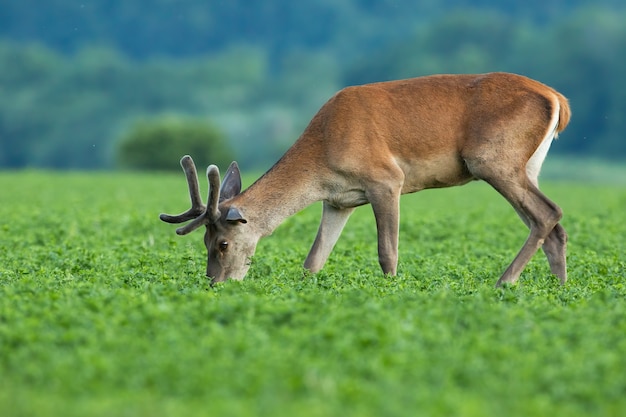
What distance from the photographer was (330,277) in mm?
10641

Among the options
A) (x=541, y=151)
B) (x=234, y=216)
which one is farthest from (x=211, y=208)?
(x=541, y=151)

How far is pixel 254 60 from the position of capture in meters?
114

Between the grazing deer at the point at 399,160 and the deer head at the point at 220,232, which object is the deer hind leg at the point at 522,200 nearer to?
the grazing deer at the point at 399,160

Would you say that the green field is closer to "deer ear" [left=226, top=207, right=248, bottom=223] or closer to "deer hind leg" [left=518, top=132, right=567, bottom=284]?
"deer hind leg" [left=518, top=132, right=567, bottom=284]

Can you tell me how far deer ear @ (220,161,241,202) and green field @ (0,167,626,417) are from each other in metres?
0.81

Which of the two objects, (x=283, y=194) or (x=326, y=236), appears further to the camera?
(x=326, y=236)

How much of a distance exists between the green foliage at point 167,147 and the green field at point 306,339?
2340 inches

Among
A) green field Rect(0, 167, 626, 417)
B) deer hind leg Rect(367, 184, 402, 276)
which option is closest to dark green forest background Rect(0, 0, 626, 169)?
deer hind leg Rect(367, 184, 402, 276)

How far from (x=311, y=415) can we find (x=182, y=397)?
814mm

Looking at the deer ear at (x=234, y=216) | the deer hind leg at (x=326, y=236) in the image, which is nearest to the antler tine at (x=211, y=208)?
the deer ear at (x=234, y=216)

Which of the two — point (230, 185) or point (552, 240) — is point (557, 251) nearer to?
point (552, 240)

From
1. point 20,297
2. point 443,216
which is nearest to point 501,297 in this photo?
point 20,297

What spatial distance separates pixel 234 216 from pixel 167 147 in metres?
61.9

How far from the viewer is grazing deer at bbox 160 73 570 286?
35.4 feet
